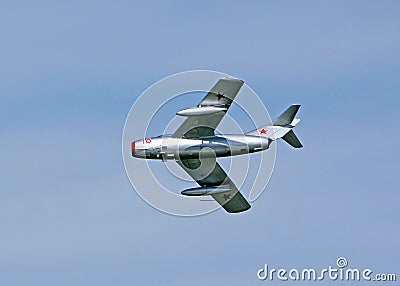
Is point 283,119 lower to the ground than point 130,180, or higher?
higher

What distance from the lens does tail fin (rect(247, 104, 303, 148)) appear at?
78750mm

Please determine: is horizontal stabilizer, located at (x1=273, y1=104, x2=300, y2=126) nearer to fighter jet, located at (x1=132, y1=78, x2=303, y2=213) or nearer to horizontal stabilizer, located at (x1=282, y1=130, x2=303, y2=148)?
fighter jet, located at (x1=132, y1=78, x2=303, y2=213)

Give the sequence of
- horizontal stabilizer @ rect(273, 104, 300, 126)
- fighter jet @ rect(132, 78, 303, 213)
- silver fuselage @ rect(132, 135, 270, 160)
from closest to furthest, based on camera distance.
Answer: fighter jet @ rect(132, 78, 303, 213) → silver fuselage @ rect(132, 135, 270, 160) → horizontal stabilizer @ rect(273, 104, 300, 126)

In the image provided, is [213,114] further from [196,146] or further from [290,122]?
[290,122]

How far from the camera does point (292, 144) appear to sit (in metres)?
79.1

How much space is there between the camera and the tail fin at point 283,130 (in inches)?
3100

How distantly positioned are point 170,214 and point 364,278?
51.9 feet

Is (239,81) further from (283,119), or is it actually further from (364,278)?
(364,278)

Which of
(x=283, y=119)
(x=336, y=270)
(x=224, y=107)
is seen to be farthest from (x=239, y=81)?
(x=336, y=270)

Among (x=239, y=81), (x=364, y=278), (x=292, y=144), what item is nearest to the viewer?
(x=364, y=278)

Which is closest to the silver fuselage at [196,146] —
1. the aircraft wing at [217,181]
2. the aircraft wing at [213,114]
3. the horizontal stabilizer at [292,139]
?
the aircraft wing at [213,114]

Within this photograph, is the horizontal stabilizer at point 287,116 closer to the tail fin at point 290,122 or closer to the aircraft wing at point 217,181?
the tail fin at point 290,122

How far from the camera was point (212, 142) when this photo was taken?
7700 centimetres

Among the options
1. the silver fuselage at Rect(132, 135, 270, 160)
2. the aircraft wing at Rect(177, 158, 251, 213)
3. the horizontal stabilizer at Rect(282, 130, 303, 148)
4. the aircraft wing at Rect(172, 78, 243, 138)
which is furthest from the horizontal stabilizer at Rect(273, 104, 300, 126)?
the aircraft wing at Rect(177, 158, 251, 213)
